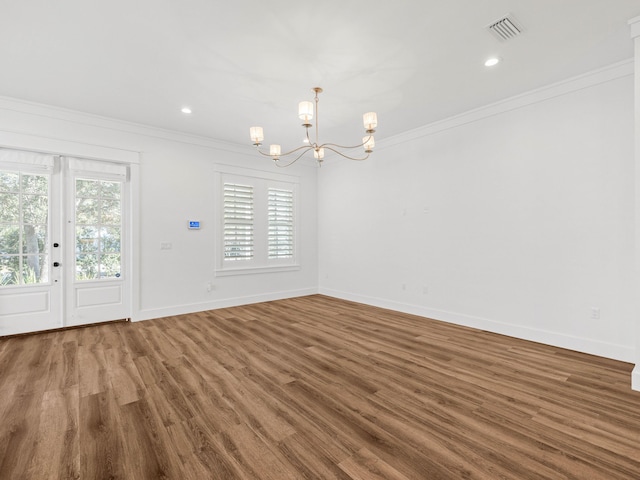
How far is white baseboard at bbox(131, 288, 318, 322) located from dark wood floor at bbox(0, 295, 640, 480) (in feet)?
3.22

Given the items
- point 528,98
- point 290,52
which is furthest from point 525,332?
point 290,52

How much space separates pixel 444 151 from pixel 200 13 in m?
3.92

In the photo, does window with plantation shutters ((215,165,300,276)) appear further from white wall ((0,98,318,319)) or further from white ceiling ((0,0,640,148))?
white ceiling ((0,0,640,148))

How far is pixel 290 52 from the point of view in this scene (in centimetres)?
296

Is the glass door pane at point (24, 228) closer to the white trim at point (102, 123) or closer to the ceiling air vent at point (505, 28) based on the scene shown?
the white trim at point (102, 123)

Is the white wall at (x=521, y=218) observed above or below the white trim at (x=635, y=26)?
below

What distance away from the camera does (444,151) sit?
4875 mm

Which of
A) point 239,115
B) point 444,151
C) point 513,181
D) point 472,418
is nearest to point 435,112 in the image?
point 444,151

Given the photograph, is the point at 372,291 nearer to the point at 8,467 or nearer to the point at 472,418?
the point at 472,418

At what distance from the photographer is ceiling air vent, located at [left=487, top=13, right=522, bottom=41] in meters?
2.57

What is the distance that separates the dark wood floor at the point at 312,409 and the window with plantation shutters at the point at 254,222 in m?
2.28

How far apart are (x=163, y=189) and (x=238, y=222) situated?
1496 mm

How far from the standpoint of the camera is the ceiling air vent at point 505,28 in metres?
2.57

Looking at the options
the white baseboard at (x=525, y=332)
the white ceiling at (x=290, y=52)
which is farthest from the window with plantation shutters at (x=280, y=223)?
the white ceiling at (x=290, y=52)
